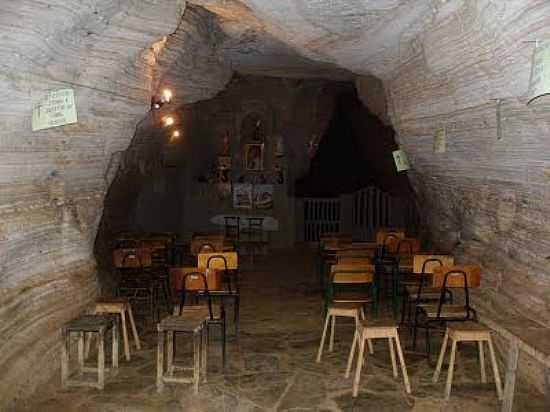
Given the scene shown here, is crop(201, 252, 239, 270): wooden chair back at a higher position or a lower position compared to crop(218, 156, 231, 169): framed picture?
lower

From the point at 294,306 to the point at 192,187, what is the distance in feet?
23.3

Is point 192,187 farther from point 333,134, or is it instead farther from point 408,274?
point 408,274

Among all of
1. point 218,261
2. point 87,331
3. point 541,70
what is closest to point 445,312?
point 218,261

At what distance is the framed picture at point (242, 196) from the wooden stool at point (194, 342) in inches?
367

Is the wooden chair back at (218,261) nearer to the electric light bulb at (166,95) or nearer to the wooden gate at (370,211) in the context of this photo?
the electric light bulb at (166,95)

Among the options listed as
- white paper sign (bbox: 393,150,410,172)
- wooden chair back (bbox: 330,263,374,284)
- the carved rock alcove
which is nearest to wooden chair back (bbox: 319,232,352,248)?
white paper sign (bbox: 393,150,410,172)

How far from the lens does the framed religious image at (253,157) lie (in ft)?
54.0

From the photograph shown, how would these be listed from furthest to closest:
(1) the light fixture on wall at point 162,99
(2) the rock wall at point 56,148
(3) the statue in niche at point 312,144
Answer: (3) the statue in niche at point 312,144 < (1) the light fixture on wall at point 162,99 < (2) the rock wall at point 56,148

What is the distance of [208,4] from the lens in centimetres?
658

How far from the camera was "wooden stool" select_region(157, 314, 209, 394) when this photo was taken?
5.56 m

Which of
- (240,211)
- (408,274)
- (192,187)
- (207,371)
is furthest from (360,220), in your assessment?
(207,371)

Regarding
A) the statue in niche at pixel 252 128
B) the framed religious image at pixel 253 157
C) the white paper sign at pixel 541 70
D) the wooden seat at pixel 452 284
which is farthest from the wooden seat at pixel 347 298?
the statue in niche at pixel 252 128

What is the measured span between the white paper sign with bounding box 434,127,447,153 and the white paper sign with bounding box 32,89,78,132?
3.89m

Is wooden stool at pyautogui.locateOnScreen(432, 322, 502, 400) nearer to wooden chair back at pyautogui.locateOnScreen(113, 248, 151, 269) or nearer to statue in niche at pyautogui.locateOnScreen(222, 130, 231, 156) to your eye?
wooden chair back at pyautogui.locateOnScreen(113, 248, 151, 269)
